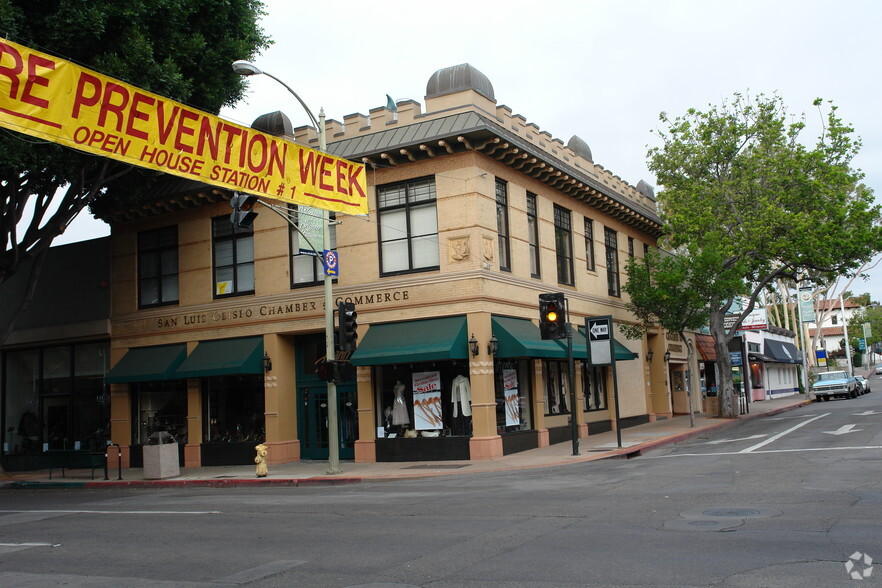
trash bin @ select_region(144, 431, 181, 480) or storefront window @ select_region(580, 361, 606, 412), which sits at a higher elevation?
storefront window @ select_region(580, 361, 606, 412)

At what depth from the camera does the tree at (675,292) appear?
2717 centimetres

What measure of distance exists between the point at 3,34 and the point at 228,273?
1039 centimetres

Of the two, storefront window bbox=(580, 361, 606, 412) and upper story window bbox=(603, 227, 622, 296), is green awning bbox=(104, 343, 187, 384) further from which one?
upper story window bbox=(603, 227, 622, 296)

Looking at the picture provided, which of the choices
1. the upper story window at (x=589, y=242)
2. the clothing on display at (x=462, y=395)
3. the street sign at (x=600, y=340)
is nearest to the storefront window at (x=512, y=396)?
the clothing on display at (x=462, y=395)

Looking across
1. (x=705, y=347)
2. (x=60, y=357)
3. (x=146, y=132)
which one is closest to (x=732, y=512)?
(x=146, y=132)

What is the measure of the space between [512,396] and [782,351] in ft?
130

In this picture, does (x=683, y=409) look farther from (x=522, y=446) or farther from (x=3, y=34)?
(x=3, y=34)

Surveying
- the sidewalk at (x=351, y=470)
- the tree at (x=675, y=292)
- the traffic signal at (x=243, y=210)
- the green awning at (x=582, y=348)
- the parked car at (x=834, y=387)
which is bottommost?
the sidewalk at (x=351, y=470)

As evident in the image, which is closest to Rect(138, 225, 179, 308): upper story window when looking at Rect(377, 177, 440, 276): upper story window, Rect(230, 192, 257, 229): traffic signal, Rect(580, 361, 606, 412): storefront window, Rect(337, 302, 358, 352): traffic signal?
Rect(377, 177, 440, 276): upper story window

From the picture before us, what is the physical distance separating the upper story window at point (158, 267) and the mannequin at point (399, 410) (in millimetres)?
8617

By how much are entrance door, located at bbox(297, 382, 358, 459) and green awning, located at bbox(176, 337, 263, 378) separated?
5.38 feet

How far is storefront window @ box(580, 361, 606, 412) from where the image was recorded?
26.2 m

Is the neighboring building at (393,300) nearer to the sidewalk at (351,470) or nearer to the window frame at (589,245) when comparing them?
the window frame at (589,245)

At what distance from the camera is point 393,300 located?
20953 mm
